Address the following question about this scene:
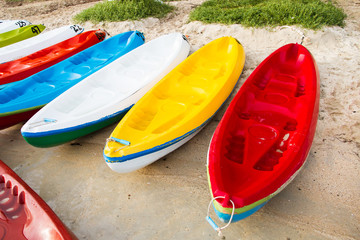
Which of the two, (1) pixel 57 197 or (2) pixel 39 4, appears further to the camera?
(2) pixel 39 4

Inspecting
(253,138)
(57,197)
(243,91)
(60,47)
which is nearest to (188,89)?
(243,91)

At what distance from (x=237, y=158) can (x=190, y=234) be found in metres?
0.75

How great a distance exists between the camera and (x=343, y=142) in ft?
8.82

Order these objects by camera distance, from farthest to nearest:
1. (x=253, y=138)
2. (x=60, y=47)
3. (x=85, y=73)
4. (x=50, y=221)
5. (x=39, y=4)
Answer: (x=39, y=4), (x=60, y=47), (x=85, y=73), (x=253, y=138), (x=50, y=221)

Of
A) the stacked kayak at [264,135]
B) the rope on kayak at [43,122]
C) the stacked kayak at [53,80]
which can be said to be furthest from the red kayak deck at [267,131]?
the stacked kayak at [53,80]

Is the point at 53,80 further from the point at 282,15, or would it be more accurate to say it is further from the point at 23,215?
the point at 282,15

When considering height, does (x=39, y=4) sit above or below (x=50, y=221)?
above

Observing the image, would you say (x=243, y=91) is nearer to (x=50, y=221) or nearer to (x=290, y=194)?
(x=290, y=194)

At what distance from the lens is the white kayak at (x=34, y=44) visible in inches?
183

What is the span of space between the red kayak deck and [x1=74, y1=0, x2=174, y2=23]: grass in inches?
154

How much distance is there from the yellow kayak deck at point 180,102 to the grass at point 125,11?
3014 mm

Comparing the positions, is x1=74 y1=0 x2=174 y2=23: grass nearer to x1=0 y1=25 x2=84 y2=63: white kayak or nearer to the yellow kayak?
x1=0 y1=25 x2=84 y2=63: white kayak

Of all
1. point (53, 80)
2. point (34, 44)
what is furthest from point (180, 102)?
point (34, 44)

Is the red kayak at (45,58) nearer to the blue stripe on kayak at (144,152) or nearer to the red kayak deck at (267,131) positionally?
the blue stripe on kayak at (144,152)
